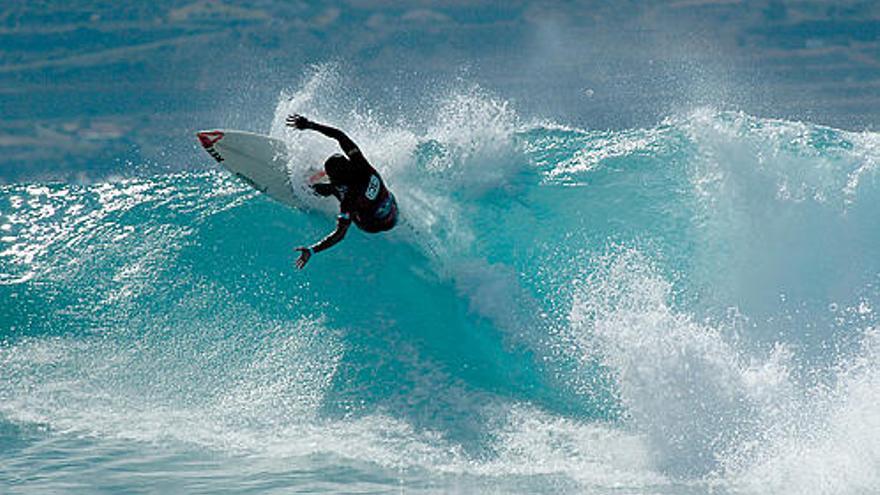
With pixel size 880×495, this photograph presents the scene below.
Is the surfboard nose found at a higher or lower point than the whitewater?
higher

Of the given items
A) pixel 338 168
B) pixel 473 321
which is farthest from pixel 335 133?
pixel 473 321

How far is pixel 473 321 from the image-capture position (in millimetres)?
9500

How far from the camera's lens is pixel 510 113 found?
11.2 meters

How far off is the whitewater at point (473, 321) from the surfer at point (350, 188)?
1.10 meters

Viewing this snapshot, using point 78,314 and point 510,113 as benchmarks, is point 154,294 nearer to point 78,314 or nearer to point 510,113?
point 78,314

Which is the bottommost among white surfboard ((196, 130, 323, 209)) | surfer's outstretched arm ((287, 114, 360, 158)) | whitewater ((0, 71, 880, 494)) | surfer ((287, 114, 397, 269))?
whitewater ((0, 71, 880, 494))

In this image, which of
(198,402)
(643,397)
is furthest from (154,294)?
(643,397)

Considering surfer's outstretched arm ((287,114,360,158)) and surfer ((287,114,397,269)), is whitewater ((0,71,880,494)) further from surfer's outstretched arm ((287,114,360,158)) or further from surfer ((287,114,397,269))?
surfer's outstretched arm ((287,114,360,158))

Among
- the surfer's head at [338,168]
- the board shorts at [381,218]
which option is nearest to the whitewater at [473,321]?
the board shorts at [381,218]

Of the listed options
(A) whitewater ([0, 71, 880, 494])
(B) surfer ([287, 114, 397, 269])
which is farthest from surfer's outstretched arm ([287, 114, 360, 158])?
(A) whitewater ([0, 71, 880, 494])

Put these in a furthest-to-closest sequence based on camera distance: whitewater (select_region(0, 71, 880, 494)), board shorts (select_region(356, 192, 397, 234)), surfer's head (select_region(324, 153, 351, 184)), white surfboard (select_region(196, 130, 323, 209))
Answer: white surfboard (select_region(196, 130, 323, 209)) < board shorts (select_region(356, 192, 397, 234)) < surfer's head (select_region(324, 153, 351, 184)) < whitewater (select_region(0, 71, 880, 494))

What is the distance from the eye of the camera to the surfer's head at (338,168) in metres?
8.38

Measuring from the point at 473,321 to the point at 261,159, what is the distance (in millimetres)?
2763

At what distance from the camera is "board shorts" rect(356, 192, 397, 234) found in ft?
29.5
